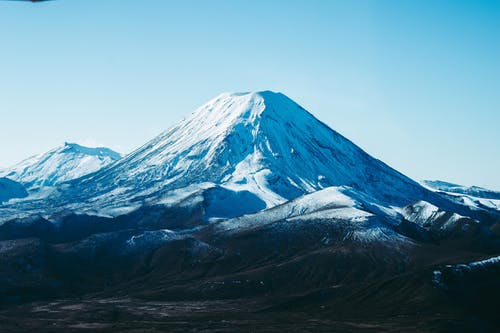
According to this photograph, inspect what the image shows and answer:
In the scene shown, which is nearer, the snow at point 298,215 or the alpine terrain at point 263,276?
the alpine terrain at point 263,276

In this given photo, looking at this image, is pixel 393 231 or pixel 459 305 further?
pixel 393 231

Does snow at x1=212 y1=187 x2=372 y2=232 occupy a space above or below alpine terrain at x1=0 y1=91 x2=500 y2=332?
above

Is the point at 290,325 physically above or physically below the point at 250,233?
below

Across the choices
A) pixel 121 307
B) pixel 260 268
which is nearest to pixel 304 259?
pixel 260 268

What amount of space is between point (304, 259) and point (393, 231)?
1348 inches

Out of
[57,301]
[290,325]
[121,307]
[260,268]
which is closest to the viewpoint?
[290,325]

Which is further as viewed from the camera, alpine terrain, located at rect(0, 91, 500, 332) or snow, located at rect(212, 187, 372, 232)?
snow, located at rect(212, 187, 372, 232)

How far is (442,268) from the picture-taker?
126 meters

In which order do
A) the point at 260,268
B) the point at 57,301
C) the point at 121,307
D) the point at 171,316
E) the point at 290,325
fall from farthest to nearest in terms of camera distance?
1. the point at 260,268
2. the point at 57,301
3. the point at 121,307
4. the point at 171,316
5. the point at 290,325

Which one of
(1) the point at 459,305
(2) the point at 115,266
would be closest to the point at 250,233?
(2) the point at 115,266

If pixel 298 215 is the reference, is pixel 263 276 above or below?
below

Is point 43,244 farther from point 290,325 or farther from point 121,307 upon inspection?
point 290,325

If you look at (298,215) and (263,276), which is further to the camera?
(298,215)

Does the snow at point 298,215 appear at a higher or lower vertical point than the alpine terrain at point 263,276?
higher
